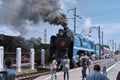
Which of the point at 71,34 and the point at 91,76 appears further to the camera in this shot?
the point at 71,34

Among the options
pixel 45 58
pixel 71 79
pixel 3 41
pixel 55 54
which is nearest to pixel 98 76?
pixel 71 79

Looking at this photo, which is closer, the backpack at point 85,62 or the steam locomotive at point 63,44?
the backpack at point 85,62

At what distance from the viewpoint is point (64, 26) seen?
34969mm

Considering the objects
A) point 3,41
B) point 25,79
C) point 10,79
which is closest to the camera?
point 10,79

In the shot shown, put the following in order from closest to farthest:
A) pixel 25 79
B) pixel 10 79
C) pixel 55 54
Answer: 1. pixel 10 79
2. pixel 25 79
3. pixel 55 54

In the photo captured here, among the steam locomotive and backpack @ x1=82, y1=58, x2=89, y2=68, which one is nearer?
backpack @ x1=82, y1=58, x2=89, y2=68

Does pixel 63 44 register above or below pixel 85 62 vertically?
above

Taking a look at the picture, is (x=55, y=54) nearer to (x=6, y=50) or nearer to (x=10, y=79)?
(x=6, y=50)

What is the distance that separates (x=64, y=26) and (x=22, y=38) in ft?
34.1

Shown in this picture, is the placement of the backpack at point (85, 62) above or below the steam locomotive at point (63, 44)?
below

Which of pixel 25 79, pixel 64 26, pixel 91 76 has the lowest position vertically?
pixel 25 79

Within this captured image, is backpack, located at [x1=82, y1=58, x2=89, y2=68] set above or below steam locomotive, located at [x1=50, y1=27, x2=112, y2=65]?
below

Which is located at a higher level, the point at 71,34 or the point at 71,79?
the point at 71,34

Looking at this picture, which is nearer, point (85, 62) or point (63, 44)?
point (85, 62)
